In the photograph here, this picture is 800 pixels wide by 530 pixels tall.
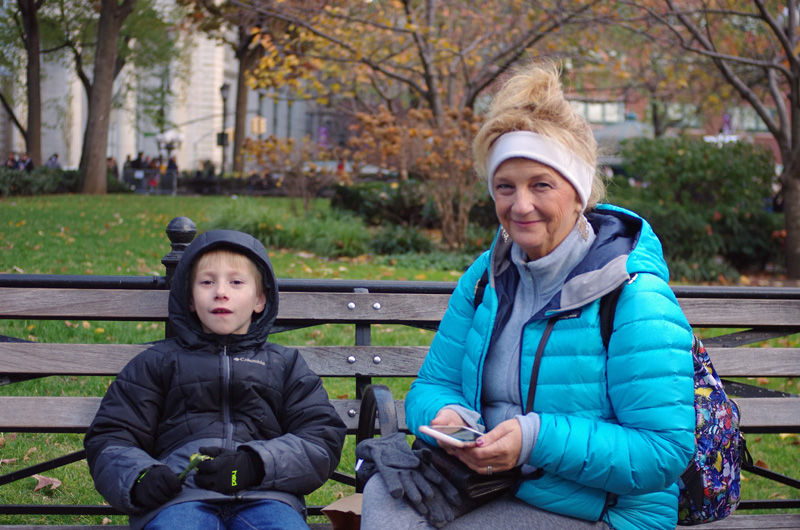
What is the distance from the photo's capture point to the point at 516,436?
2055mm

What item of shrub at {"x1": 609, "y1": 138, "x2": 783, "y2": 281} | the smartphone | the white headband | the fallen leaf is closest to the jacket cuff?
the smartphone

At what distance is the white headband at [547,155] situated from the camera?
216 centimetres

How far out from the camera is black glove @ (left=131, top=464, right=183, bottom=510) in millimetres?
2234

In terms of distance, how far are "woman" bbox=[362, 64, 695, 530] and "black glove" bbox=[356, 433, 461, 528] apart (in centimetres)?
5

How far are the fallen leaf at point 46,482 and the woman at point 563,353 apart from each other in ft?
7.34

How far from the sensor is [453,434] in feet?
6.91

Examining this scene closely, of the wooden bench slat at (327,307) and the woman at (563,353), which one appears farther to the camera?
the wooden bench slat at (327,307)

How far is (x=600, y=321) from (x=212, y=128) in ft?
160

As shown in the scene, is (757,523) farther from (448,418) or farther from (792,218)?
(792,218)

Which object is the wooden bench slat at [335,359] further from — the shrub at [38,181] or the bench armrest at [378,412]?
the shrub at [38,181]

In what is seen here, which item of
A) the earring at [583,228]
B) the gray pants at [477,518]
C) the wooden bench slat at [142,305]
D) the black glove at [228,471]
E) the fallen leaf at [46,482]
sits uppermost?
the earring at [583,228]

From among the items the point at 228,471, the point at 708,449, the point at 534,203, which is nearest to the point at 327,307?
the point at 228,471

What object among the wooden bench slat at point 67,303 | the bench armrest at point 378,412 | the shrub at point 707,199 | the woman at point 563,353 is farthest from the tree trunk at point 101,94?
the woman at point 563,353

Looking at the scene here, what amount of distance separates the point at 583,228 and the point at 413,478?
0.87 meters
